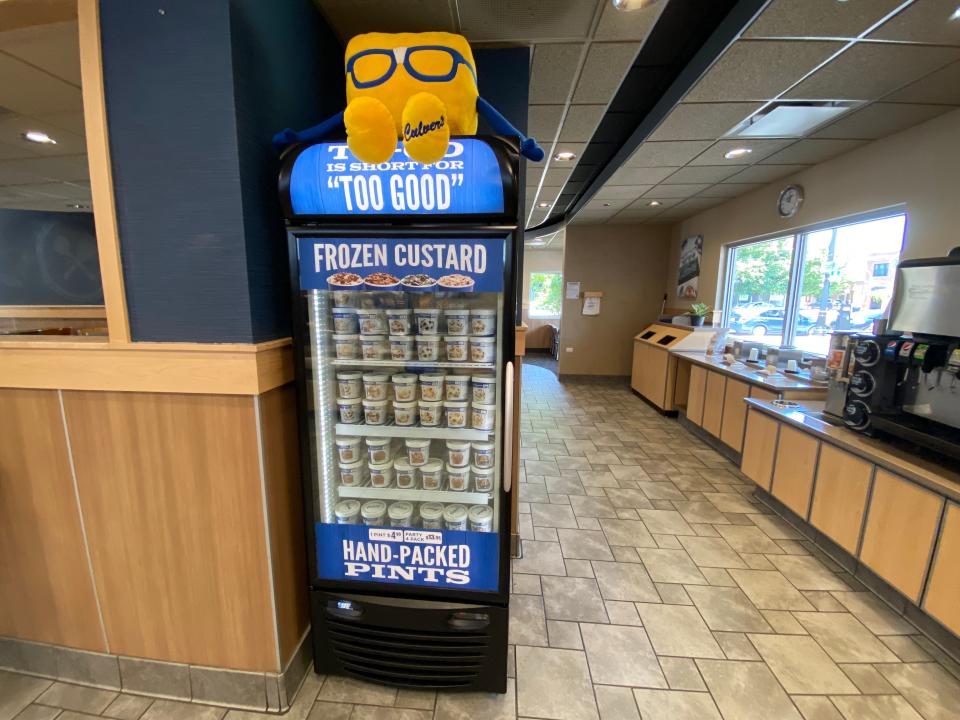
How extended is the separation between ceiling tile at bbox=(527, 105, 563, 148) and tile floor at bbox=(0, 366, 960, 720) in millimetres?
2954

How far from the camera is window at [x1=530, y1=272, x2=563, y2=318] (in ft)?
36.5

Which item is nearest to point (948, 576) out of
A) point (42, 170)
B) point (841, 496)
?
point (841, 496)

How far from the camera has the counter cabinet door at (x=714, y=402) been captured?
386 centimetres

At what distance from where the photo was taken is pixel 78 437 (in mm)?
1396

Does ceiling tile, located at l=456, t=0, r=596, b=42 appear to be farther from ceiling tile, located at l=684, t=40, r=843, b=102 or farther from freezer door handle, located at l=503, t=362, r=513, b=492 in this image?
freezer door handle, located at l=503, t=362, r=513, b=492

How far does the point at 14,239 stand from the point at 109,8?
360 centimetres

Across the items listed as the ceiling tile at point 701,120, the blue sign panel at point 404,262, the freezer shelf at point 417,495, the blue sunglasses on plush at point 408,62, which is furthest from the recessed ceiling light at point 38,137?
the ceiling tile at point 701,120

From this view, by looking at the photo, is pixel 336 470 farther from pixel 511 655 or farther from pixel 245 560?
pixel 511 655

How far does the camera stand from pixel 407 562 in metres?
1.49

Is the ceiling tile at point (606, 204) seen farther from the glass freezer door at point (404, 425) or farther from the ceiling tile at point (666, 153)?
the glass freezer door at point (404, 425)

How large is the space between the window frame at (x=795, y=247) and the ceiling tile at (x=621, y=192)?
141 cm

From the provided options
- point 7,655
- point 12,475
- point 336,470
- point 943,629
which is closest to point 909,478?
point 943,629

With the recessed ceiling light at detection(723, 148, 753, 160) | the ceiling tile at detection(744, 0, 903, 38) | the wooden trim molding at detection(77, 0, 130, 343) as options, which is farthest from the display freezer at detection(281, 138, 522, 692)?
the recessed ceiling light at detection(723, 148, 753, 160)

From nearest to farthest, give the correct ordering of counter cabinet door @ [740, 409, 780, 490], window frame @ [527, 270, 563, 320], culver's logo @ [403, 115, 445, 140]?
culver's logo @ [403, 115, 445, 140] → counter cabinet door @ [740, 409, 780, 490] → window frame @ [527, 270, 563, 320]
